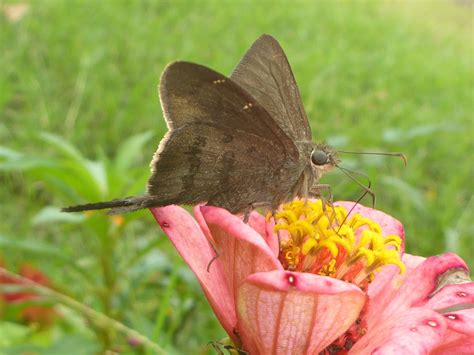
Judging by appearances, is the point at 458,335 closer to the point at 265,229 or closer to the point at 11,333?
the point at 265,229

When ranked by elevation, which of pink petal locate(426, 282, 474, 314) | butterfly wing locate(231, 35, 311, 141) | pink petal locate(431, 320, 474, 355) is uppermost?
butterfly wing locate(231, 35, 311, 141)

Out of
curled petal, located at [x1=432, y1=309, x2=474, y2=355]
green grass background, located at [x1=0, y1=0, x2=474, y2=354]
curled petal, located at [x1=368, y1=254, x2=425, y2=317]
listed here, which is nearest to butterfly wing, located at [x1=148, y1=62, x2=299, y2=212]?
curled petal, located at [x1=368, y1=254, x2=425, y2=317]

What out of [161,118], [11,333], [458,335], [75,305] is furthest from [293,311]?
[161,118]

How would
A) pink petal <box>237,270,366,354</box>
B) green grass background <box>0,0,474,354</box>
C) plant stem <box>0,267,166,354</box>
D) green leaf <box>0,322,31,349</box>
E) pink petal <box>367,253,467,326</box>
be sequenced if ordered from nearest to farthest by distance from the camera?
1. pink petal <box>237,270,366,354</box>
2. pink petal <box>367,253,467,326</box>
3. plant stem <box>0,267,166,354</box>
4. green leaf <box>0,322,31,349</box>
5. green grass background <box>0,0,474,354</box>

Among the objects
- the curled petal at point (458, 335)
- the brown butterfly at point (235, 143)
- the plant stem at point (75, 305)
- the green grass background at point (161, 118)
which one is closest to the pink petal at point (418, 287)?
the curled petal at point (458, 335)

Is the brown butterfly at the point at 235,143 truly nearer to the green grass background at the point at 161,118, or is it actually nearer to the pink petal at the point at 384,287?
the pink petal at the point at 384,287

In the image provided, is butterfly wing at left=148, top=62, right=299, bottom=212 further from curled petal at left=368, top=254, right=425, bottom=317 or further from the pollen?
curled petal at left=368, top=254, right=425, bottom=317

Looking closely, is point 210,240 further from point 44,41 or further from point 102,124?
point 44,41
